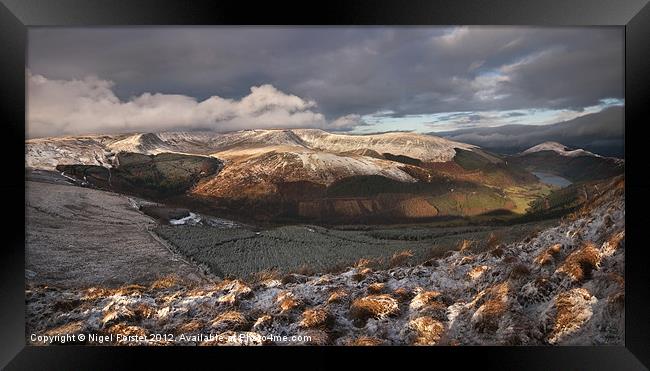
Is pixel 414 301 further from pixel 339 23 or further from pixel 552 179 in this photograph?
pixel 339 23

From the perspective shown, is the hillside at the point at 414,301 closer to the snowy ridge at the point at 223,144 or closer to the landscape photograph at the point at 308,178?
the landscape photograph at the point at 308,178

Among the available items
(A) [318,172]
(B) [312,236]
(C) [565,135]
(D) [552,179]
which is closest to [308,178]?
(A) [318,172]

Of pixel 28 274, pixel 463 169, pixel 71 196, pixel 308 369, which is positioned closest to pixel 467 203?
pixel 463 169

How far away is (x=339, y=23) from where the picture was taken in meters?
4.02

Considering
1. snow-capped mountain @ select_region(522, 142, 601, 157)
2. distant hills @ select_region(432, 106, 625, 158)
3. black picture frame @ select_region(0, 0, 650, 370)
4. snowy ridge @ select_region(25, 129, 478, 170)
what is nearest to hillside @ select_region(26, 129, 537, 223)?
snowy ridge @ select_region(25, 129, 478, 170)

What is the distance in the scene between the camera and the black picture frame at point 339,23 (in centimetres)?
390

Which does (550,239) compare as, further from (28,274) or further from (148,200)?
(28,274)

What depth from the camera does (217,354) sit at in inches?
158

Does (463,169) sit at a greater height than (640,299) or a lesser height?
greater

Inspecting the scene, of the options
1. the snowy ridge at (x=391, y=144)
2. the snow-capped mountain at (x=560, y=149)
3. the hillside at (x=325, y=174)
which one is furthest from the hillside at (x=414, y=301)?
the snowy ridge at (x=391, y=144)

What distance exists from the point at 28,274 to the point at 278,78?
371cm

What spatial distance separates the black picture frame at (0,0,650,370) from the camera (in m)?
3.90

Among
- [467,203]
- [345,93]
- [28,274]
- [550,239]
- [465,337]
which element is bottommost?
[465,337]

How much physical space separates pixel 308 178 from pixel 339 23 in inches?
71.4
